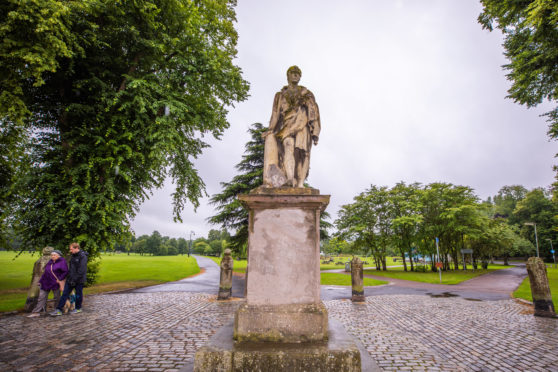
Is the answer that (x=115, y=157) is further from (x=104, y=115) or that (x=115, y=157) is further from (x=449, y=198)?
(x=449, y=198)

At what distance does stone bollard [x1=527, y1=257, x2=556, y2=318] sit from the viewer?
25.8 ft

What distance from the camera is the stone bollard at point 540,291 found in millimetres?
7870

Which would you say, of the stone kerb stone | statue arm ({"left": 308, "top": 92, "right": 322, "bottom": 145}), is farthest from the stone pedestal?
statue arm ({"left": 308, "top": 92, "right": 322, "bottom": 145})

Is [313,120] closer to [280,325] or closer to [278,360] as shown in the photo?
[280,325]

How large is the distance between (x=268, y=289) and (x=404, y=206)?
2831cm

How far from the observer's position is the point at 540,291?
8109 mm

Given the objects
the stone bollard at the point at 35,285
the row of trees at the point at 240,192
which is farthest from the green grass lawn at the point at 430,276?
the stone bollard at the point at 35,285

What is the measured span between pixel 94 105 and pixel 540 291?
58.3 feet

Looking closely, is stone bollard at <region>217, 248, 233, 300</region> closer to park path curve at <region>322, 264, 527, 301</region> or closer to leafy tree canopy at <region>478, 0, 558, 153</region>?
park path curve at <region>322, 264, 527, 301</region>

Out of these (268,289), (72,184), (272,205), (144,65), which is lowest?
(268,289)

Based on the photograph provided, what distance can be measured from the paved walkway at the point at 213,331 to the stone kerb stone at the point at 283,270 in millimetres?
1797

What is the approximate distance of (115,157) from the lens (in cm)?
1038

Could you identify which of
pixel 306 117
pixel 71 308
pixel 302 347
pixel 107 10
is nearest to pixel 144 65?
pixel 107 10

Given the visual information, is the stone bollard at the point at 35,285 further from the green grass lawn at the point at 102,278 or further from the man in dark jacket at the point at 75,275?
the man in dark jacket at the point at 75,275
